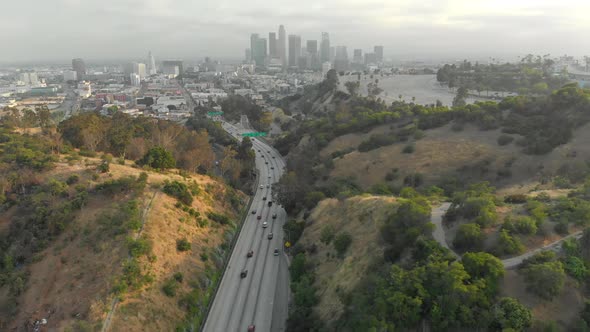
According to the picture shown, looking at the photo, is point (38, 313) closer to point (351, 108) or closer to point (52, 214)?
point (52, 214)

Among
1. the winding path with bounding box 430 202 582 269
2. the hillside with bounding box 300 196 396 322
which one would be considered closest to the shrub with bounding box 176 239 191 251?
the hillside with bounding box 300 196 396 322

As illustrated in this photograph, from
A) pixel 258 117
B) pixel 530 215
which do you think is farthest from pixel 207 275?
pixel 258 117

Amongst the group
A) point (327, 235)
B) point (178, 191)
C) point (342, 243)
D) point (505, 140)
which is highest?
point (505, 140)

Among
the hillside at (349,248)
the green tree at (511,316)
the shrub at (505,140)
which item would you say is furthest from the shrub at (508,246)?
the shrub at (505,140)

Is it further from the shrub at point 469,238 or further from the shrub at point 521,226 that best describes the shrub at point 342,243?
the shrub at point 521,226

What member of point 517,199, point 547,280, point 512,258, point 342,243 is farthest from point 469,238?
point 342,243

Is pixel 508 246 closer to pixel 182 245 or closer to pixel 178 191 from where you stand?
pixel 182 245

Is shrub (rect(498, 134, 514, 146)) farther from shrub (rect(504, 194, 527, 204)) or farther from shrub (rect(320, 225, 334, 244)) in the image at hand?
shrub (rect(320, 225, 334, 244))
